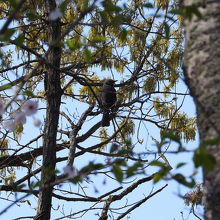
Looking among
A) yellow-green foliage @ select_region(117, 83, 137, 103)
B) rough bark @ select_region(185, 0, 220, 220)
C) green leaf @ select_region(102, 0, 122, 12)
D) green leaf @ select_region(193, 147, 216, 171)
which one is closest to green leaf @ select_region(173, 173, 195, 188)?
rough bark @ select_region(185, 0, 220, 220)

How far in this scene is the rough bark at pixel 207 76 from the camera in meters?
1.51

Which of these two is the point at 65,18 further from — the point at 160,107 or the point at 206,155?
the point at 206,155

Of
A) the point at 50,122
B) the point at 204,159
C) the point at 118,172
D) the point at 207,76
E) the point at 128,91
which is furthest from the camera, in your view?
the point at 128,91

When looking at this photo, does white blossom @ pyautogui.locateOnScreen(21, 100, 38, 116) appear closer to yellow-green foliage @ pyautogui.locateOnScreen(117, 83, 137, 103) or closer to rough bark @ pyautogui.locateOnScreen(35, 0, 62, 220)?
rough bark @ pyautogui.locateOnScreen(35, 0, 62, 220)

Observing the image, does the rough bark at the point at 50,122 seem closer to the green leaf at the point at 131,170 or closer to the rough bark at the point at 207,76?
the green leaf at the point at 131,170

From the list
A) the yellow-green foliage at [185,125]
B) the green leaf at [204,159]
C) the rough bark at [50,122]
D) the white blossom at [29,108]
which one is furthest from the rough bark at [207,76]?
the yellow-green foliage at [185,125]

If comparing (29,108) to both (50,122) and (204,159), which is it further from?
(50,122)

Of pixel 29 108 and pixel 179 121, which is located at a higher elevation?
pixel 179 121

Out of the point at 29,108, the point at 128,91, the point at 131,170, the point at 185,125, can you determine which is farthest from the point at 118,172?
the point at 185,125

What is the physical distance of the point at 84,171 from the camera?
1878 millimetres

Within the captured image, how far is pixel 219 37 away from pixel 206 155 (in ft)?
1.38

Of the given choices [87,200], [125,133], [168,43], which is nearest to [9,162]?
[87,200]

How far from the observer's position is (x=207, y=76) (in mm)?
1600

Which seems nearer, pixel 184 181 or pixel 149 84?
pixel 184 181
